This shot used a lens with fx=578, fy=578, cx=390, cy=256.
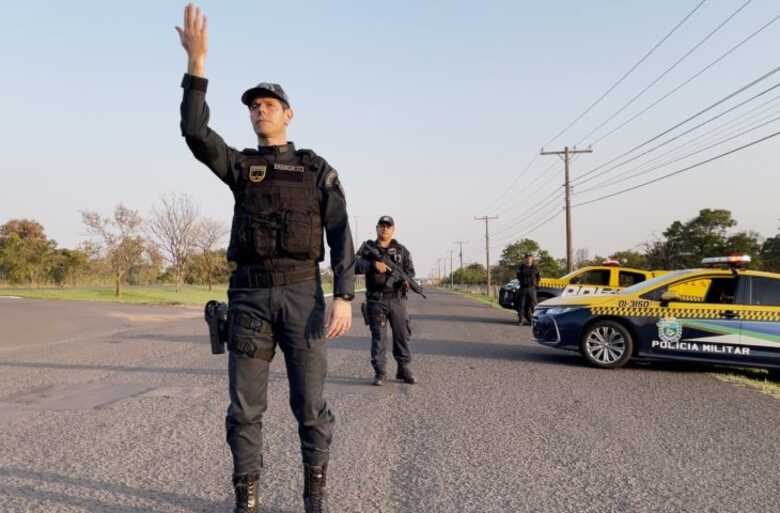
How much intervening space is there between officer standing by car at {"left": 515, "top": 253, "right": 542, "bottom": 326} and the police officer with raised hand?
497 inches

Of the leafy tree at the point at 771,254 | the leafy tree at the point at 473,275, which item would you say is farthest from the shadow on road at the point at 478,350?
the leafy tree at the point at 473,275

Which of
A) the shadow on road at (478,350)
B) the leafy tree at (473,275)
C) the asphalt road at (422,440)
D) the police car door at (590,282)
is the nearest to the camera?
the asphalt road at (422,440)

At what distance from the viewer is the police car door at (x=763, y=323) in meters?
7.06

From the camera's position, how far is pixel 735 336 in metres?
7.21

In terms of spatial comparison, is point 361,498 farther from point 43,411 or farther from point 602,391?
point 602,391

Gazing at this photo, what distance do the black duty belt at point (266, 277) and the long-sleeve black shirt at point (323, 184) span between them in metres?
0.05

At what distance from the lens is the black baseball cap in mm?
2842

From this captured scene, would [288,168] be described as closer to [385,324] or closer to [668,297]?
[385,324]

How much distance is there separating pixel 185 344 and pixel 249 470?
25.5 ft

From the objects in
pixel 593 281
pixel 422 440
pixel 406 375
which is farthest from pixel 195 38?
pixel 593 281

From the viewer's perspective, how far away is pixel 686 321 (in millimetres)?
7426

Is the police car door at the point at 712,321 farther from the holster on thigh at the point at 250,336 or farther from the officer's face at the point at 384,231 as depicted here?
the holster on thigh at the point at 250,336

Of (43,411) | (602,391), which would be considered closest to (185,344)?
(43,411)

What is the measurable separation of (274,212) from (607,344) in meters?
6.27
